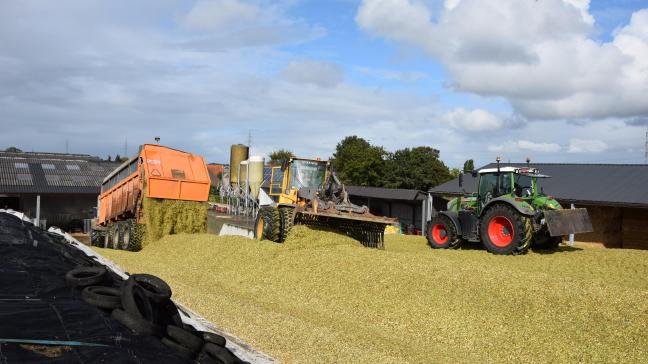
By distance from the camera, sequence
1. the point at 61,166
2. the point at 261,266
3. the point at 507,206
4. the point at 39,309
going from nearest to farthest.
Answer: the point at 39,309, the point at 261,266, the point at 507,206, the point at 61,166

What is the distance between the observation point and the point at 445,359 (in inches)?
238

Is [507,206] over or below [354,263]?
over

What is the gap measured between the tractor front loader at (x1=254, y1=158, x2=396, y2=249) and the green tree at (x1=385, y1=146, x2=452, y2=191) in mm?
29426

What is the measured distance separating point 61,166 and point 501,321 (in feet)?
87.5

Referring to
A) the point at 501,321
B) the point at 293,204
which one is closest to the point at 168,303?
the point at 501,321

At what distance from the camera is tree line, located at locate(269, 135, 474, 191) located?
43.1 metres

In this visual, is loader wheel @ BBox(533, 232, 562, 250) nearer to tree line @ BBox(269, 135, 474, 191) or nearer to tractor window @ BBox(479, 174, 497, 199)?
tractor window @ BBox(479, 174, 497, 199)

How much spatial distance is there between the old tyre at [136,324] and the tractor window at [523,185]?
1150 centimetres

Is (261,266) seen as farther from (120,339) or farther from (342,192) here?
(120,339)

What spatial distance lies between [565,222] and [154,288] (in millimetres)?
10096

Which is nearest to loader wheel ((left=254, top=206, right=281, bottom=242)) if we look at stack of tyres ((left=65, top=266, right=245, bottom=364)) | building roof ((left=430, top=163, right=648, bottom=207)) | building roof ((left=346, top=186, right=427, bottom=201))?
stack of tyres ((left=65, top=266, right=245, bottom=364))

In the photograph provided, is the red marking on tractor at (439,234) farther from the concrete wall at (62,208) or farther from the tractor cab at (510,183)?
the concrete wall at (62,208)

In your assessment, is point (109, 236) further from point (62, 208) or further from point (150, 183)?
point (62, 208)

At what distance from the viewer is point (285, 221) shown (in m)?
12.8
